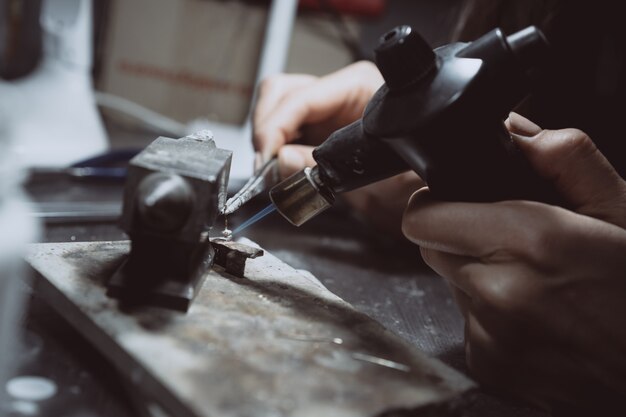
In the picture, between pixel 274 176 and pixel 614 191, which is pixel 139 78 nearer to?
pixel 274 176

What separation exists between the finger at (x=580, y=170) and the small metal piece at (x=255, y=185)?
0.33m

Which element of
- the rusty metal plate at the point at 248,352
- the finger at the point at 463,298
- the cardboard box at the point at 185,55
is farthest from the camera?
the cardboard box at the point at 185,55

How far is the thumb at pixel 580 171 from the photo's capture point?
0.61m

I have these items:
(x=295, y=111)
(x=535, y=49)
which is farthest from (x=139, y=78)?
(x=535, y=49)

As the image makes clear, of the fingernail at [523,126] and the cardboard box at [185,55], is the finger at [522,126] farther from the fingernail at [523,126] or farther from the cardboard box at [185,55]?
the cardboard box at [185,55]

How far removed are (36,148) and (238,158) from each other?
0.43 m

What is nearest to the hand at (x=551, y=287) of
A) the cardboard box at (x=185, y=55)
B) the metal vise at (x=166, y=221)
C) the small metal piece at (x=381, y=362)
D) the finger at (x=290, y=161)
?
the small metal piece at (x=381, y=362)

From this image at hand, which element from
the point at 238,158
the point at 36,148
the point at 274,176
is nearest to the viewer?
the point at 274,176

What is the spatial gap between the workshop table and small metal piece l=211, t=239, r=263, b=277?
17 cm

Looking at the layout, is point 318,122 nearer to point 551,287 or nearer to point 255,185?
point 255,185

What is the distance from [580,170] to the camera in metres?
0.61

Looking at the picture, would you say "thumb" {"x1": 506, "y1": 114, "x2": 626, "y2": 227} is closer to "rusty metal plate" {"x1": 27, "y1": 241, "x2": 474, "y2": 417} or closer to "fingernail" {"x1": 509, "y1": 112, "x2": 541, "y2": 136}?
"fingernail" {"x1": 509, "y1": 112, "x2": 541, "y2": 136}

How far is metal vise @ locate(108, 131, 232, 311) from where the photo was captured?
0.51 metres

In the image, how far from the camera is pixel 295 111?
1.06m
